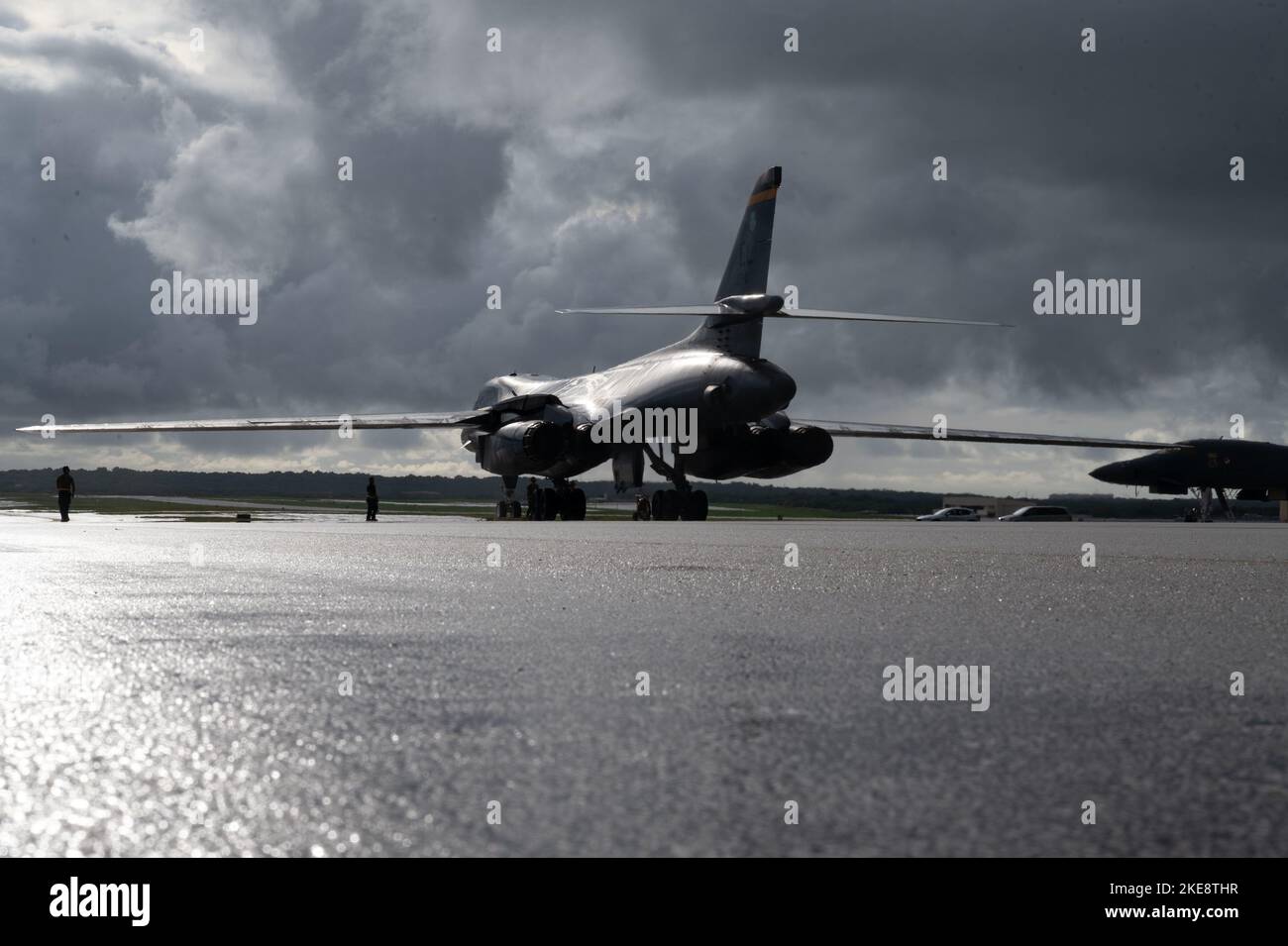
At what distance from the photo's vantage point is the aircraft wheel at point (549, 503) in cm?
3394

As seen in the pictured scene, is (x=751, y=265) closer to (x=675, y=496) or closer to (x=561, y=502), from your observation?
(x=675, y=496)

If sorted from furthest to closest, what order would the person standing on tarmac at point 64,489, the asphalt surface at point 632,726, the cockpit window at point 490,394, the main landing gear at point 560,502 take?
the cockpit window at point 490,394, the main landing gear at point 560,502, the person standing on tarmac at point 64,489, the asphalt surface at point 632,726

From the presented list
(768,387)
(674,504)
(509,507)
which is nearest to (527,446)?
(674,504)

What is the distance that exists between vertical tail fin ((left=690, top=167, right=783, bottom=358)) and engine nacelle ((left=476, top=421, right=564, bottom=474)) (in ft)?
15.9

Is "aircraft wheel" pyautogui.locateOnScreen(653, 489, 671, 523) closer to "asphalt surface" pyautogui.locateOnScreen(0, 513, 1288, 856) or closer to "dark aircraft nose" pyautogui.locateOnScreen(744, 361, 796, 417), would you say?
"dark aircraft nose" pyautogui.locateOnScreen(744, 361, 796, 417)

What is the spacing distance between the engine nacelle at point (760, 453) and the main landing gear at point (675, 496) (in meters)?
0.38

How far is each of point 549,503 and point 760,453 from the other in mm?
6149

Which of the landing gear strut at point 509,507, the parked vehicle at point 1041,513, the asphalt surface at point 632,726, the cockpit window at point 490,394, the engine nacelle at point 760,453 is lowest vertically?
the asphalt surface at point 632,726

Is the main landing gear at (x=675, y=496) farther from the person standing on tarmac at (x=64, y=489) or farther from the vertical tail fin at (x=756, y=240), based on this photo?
the person standing on tarmac at (x=64, y=489)

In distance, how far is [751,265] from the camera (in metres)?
32.0

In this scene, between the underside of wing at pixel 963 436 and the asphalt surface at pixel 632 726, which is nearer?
the asphalt surface at pixel 632 726

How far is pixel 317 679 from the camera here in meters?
4.05

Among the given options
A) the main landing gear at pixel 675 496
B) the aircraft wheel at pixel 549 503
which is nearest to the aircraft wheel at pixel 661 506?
the main landing gear at pixel 675 496
